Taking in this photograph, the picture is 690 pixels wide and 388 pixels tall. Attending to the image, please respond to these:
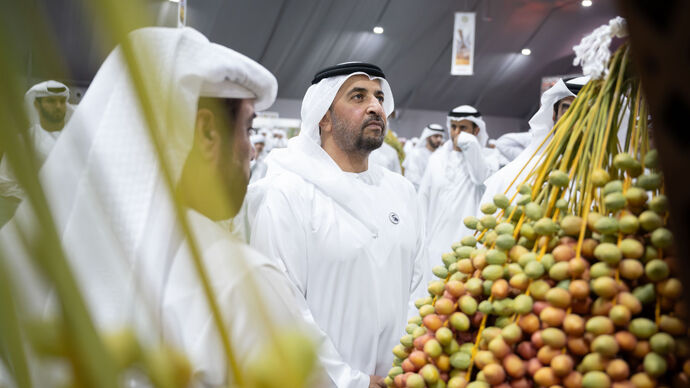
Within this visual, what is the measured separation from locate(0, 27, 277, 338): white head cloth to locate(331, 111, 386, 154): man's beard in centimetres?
146

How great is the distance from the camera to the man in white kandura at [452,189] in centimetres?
511

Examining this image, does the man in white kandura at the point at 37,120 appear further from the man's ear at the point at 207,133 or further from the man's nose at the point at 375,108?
the man's nose at the point at 375,108

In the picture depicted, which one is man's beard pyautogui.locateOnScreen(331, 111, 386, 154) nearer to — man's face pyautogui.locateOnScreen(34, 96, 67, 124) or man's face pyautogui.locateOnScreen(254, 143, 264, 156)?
man's face pyautogui.locateOnScreen(34, 96, 67, 124)

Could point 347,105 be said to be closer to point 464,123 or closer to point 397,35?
point 464,123

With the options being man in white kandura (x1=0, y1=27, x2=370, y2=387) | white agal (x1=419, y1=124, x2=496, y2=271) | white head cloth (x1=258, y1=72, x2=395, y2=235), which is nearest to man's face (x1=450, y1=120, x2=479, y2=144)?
white agal (x1=419, y1=124, x2=496, y2=271)

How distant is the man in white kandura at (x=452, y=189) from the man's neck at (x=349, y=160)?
273cm

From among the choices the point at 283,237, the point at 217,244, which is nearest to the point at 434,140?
the point at 283,237

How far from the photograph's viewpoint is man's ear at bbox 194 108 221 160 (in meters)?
0.69

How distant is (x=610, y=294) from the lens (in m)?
0.67

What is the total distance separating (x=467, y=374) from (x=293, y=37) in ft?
38.7

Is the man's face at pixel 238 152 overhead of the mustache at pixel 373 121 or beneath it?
beneath

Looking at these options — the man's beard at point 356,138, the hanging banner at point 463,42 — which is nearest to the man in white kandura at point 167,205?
the man's beard at point 356,138

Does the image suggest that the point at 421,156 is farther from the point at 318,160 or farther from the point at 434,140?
the point at 318,160

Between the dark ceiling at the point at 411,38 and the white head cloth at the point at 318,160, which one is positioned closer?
the white head cloth at the point at 318,160
